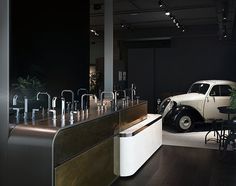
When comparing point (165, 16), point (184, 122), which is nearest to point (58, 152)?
point (184, 122)

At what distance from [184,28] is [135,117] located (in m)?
7.51

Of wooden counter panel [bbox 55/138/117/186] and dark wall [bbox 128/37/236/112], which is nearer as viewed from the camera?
wooden counter panel [bbox 55/138/117/186]

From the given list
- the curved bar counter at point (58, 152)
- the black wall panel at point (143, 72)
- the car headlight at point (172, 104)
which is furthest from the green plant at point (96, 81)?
the curved bar counter at point (58, 152)

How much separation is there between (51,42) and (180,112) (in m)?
3.93

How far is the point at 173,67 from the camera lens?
11484 mm

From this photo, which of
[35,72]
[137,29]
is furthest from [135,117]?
[137,29]

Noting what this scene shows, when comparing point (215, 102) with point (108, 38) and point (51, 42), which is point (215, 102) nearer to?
point (108, 38)

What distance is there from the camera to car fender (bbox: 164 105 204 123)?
27.1 ft

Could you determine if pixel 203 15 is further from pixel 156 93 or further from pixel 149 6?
pixel 156 93

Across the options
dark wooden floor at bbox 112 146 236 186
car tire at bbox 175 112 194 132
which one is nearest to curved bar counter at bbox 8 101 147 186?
dark wooden floor at bbox 112 146 236 186

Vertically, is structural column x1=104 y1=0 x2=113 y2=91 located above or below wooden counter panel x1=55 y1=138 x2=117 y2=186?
above

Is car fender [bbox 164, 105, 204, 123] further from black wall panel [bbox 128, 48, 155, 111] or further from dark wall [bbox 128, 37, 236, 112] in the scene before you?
black wall panel [bbox 128, 48, 155, 111]

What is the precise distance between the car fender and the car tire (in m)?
0.08

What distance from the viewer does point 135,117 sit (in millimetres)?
5117
